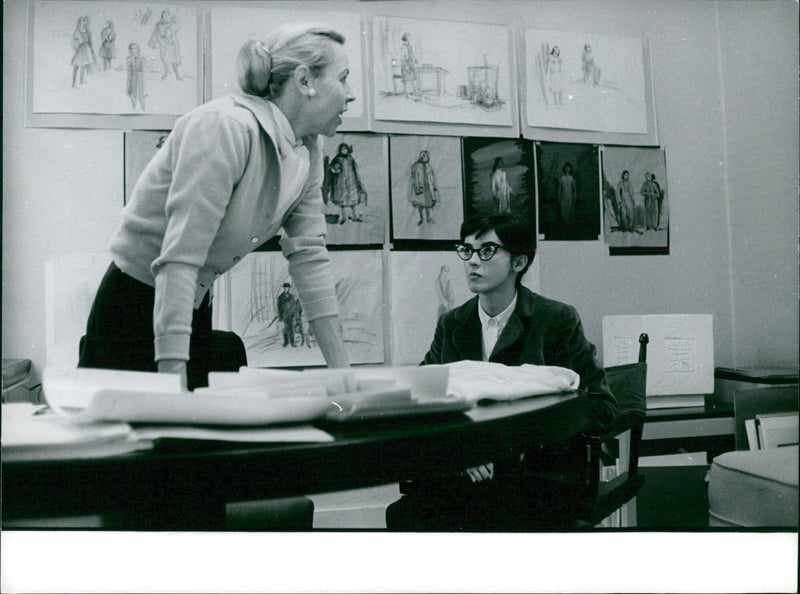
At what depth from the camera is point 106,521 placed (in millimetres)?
1330

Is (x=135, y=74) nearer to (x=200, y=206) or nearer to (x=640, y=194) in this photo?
(x=200, y=206)

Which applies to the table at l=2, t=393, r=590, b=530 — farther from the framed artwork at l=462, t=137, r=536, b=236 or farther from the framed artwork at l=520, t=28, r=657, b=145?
the framed artwork at l=520, t=28, r=657, b=145

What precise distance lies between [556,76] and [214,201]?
2.63 feet

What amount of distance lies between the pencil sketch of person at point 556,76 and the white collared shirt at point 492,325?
0.46 metres

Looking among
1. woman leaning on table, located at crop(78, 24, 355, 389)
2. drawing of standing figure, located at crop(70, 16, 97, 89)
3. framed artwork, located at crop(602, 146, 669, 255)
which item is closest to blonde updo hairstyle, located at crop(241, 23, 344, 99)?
woman leaning on table, located at crop(78, 24, 355, 389)

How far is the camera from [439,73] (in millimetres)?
1423

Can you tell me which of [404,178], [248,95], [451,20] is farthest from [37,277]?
[451,20]

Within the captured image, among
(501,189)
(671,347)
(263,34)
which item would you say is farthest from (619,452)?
(263,34)

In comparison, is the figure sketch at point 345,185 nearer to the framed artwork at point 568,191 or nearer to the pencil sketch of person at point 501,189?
the pencil sketch of person at point 501,189

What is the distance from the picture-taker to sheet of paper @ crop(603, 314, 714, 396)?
4.64 feet

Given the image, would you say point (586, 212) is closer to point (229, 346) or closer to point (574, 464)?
point (574, 464)

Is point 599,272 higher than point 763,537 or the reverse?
higher

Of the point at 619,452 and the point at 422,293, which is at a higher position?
the point at 422,293

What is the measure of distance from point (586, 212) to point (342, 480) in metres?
0.89
